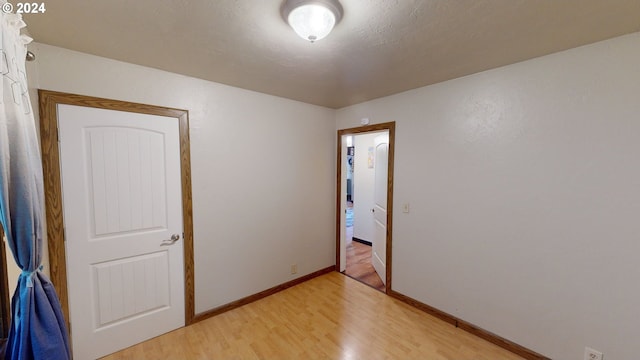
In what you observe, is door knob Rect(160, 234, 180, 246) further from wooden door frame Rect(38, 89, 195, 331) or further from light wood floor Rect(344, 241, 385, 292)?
light wood floor Rect(344, 241, 385, 292)

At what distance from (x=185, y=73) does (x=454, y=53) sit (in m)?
2.21

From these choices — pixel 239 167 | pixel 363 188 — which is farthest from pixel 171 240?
pixel 363 188

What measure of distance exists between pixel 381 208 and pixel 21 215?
3.12m

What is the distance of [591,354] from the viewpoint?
169 centimetres

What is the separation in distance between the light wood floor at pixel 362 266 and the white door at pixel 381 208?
9 centimetres

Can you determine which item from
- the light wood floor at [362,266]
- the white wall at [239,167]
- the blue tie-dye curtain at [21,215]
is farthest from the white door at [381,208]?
the blue tie-dye curtain at [21,215]

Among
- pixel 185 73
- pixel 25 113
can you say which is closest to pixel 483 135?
pixel 185 73

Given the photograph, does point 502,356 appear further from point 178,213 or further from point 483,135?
point 178,213

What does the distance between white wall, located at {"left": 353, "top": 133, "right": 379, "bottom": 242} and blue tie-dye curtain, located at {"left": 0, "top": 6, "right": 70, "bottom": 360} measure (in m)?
4.19

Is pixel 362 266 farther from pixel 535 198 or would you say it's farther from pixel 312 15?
pixel 312 15

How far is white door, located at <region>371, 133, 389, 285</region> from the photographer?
3207 mm

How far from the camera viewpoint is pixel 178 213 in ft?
7.36

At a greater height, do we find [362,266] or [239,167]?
[239,167]

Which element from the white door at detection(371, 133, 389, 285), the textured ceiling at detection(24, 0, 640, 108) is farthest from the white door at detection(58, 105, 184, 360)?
the white door at detection(371, 133, 389, 285)
